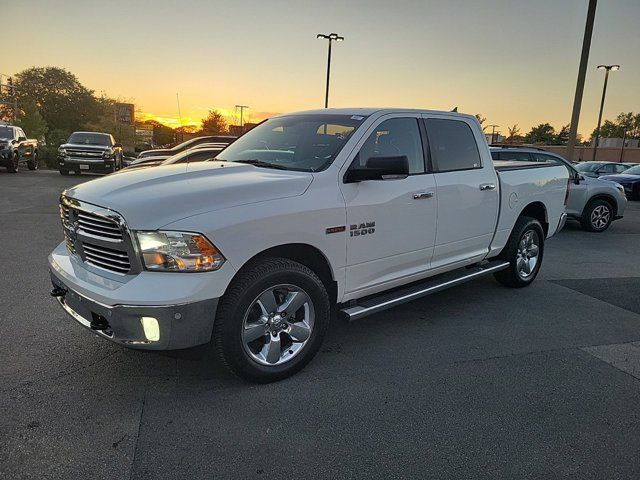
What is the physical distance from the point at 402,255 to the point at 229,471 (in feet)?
7.37

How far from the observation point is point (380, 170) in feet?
11.3

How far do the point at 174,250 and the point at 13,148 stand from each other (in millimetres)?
20205

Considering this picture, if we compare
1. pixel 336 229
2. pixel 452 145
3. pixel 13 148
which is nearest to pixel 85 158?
pixel 13 148

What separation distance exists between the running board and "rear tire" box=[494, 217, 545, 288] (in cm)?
22

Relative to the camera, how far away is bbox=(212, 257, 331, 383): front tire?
9.84 ft

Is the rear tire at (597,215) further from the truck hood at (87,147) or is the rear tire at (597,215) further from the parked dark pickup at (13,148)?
the parked dark pickup at (13,148)

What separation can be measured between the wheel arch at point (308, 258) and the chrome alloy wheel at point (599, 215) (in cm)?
917

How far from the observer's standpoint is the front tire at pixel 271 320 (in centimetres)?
300

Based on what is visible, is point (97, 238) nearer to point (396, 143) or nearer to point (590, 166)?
point (396, 143)

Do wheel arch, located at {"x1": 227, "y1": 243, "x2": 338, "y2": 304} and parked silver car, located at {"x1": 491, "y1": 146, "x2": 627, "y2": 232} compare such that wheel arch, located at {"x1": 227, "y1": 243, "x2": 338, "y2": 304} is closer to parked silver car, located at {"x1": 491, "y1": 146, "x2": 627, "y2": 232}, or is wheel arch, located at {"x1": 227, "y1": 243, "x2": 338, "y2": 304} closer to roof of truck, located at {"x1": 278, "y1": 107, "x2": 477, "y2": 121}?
roof of truck, located at {"x1": 278, "y1": 107, "x2": 477, "y2": 121}

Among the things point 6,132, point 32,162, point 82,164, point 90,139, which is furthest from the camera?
point 32,162

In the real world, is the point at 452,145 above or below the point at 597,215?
above

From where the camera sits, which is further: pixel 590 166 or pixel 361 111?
pixel 590 166

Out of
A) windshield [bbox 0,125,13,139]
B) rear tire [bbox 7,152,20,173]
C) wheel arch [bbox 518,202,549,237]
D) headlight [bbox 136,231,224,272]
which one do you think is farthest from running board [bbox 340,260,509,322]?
windshield [bbox 0,125,13,139]
